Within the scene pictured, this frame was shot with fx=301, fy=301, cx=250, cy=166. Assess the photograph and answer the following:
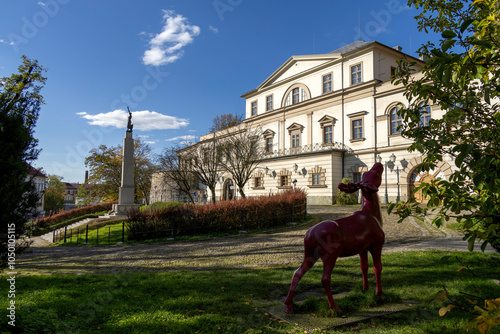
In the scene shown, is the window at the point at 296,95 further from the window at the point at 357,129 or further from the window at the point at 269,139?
the window at the point at 357,129

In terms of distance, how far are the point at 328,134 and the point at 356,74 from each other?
6.34m

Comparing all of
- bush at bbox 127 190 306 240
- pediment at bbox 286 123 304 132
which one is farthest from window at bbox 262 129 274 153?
bush at bbox 127 190 306 240

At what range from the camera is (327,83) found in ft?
104

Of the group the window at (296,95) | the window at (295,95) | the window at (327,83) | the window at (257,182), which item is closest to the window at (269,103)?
the window at (296,95)

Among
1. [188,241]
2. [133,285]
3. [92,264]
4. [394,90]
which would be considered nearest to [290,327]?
[133,285]

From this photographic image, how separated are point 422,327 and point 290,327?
5.14 feet

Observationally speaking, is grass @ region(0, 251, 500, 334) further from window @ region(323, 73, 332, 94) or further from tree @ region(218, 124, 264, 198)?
window @ region(323, 73, 332, 94)

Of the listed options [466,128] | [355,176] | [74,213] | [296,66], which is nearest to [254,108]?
[296,66]

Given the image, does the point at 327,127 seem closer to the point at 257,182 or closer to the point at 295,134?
the point at 295,134

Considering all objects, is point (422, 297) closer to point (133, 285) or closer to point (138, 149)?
point (133, 285)

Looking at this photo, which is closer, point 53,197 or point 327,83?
point 327,83

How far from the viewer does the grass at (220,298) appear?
3.71 meters

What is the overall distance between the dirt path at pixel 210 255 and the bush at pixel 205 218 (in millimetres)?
1428

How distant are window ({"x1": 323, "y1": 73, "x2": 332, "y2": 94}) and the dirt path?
70.6 ft
